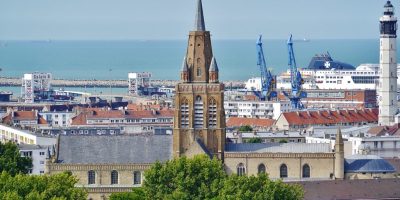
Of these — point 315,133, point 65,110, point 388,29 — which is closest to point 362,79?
point 65,110

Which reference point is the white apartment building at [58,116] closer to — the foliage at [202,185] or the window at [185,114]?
the window at [185,114]

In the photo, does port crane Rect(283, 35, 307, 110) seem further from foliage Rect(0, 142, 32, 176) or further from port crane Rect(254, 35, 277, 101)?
foliage Rect(0, 142, 32, 176)

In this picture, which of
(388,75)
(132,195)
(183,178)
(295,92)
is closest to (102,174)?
(132,195)

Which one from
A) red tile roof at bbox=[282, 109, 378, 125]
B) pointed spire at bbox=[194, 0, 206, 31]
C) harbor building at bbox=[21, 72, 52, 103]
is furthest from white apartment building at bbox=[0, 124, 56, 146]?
harbor building at bbox=[21, 72, 52, 103]

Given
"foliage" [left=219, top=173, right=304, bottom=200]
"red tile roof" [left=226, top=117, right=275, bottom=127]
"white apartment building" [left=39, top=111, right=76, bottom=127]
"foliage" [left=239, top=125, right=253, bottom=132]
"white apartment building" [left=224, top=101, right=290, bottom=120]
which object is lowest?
"foliage" [left=219, top=173, right=304, bottom=200]

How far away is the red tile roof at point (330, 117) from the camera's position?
11400 cm

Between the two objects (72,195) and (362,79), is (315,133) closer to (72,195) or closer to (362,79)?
(72,195)

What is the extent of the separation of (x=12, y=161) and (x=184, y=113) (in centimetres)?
729

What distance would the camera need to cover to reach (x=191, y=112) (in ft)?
230

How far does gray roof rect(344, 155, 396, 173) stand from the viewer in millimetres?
70688

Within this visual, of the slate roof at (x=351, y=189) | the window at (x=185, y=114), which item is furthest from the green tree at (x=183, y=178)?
the window at (x=185, y=114)

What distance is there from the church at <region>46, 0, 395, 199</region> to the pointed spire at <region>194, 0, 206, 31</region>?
5.4 inches

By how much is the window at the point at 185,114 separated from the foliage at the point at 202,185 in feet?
14.7

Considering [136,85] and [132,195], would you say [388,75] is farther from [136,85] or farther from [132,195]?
[136,85]
